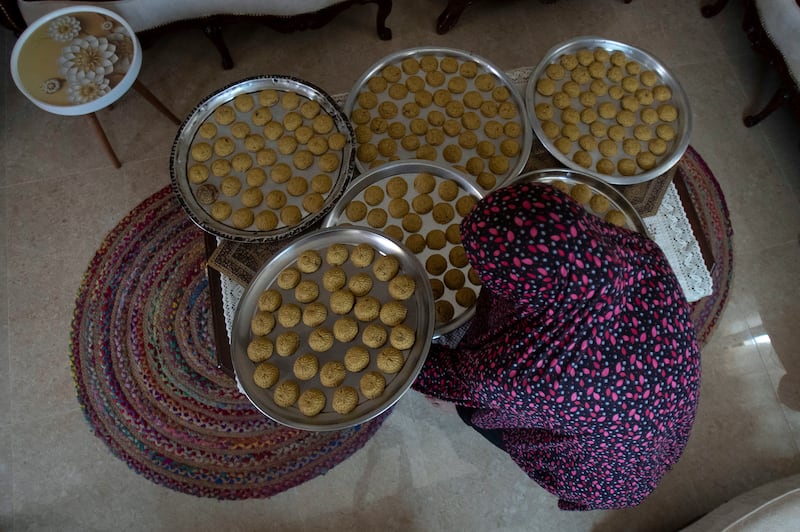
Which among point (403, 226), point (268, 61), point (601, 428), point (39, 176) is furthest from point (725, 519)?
point (39, 176)

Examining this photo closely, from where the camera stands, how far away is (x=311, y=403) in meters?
1.38

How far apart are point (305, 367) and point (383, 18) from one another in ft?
6.56

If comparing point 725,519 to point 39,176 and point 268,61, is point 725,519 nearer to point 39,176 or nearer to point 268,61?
point 268,61

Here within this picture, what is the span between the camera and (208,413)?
222 cm

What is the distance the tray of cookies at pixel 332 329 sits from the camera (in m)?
1.39

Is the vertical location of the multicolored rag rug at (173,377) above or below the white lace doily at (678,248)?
below

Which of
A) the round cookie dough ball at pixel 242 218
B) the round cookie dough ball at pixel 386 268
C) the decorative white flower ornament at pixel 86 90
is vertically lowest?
the round cookie dough ball at pixel 242 218

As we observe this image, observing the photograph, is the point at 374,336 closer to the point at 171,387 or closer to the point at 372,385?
the point at 372,385

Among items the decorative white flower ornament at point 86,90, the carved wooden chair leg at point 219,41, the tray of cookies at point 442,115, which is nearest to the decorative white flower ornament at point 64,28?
the decorative white flower ornament at point 86,90

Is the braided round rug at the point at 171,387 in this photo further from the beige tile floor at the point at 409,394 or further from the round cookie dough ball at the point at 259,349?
the round cookie dough ball at the point at 259,349

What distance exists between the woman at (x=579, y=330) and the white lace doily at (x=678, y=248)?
72 centimetres

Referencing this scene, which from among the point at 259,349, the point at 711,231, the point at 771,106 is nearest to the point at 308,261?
the point at 259,349

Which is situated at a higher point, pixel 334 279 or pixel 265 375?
pixel 334 279

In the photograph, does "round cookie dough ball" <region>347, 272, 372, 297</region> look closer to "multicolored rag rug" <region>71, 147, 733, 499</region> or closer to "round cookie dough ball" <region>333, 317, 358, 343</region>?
"round cookie dough ball" <region>333, 317, 358, 343</region>
